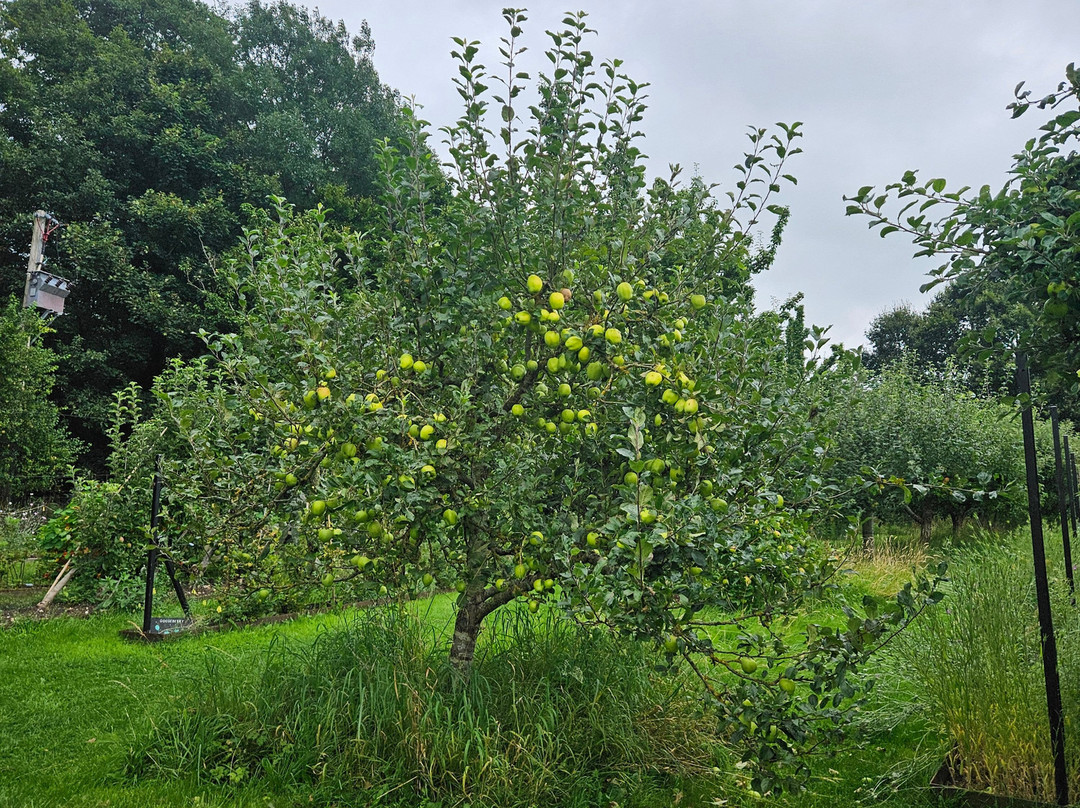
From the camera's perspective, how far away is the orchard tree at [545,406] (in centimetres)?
263

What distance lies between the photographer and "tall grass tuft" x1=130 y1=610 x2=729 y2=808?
3.22 meters

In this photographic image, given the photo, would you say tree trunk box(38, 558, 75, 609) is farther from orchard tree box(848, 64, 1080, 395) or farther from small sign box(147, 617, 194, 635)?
orchard tree box(848, 64, 1080, 395)

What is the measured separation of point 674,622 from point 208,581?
710cm

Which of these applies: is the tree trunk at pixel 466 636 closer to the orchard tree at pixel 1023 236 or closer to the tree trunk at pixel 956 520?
the orchard tree at pixel 1023 236

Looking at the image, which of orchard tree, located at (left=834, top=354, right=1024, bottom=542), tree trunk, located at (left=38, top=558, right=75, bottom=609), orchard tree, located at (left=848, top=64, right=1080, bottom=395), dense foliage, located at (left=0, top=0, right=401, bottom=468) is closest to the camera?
orchard tree, located at (left=848, top=64, right=1080, bottom=395)

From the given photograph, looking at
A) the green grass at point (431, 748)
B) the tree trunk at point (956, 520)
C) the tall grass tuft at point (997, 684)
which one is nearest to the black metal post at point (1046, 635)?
the tall grass tuft at point (997, 684)

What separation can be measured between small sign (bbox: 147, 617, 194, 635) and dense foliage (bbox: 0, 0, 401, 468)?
41.4 ft

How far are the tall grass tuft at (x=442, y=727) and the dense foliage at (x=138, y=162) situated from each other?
1560 centimetres

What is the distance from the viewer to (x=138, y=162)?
21984 millimetres

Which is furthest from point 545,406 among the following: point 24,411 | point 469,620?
point 24,411

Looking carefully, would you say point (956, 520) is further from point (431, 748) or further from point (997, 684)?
point (431, 748)

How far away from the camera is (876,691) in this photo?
15.4 ft

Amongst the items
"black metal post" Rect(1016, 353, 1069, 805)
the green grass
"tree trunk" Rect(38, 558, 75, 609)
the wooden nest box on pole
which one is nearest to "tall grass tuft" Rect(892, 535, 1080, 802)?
"black metal post" Rect(1016, 353, 1069, 805)

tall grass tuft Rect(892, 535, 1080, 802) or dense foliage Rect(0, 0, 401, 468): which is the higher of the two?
dense foliage Rect(0, 0, 401, 468)
